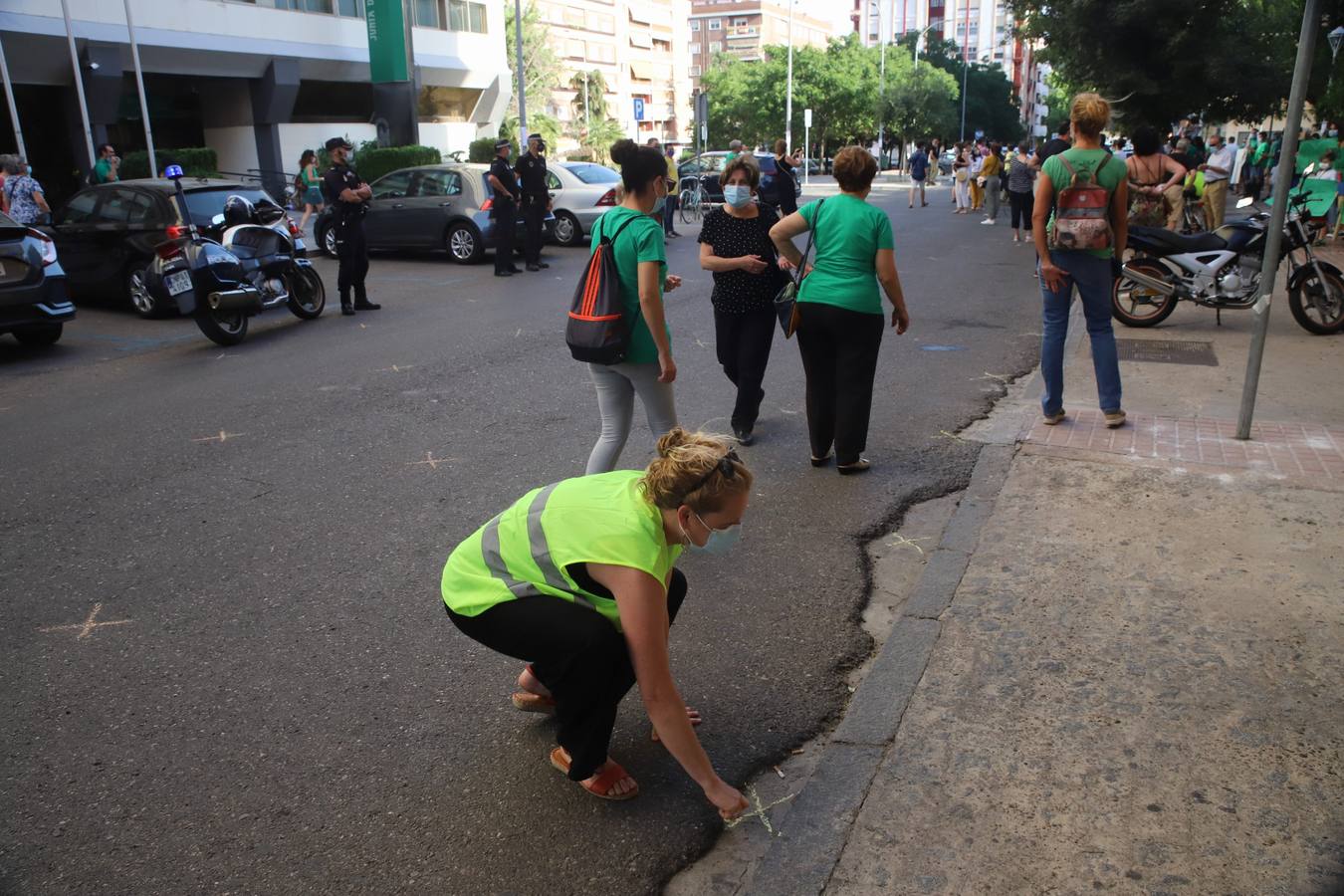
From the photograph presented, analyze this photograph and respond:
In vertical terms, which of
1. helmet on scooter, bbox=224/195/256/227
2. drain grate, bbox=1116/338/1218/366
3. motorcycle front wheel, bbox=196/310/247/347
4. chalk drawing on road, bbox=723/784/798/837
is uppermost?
helmet on scooter, bbox=224/195/256/227

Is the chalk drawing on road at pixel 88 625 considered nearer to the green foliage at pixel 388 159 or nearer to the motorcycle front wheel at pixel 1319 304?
the motorcycle front wheel at pixel 1319 304

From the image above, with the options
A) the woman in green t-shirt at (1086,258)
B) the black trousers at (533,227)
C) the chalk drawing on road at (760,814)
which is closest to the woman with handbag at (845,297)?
the woman in green t-shirt at (1086,258)

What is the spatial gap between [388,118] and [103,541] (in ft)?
105

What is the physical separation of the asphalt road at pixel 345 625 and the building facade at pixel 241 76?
903 inches

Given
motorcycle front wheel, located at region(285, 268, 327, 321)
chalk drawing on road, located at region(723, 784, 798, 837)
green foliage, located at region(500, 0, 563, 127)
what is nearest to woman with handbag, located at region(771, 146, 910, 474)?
chalk drawing on road, located at region(723, 784, 798, 837)

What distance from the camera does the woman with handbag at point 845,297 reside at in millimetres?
5406

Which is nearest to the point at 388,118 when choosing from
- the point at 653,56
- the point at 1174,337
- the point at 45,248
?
the point at 45,248

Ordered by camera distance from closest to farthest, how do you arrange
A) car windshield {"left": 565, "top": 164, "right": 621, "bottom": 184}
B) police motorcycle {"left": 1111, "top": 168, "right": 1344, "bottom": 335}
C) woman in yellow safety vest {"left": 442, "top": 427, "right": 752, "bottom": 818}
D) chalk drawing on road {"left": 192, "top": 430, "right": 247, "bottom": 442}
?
woman in yellow safety vest {"left": 442, "top": 427, "right": 752, "bottom": 818} → chalk drawing on road {"left": 192, "top": 430, "right": 247, "bottom": 442} → police motorcycle {"left": 1111, "top": 168, "right": 1344, "bottom": 335} → car windshield {"left": 565, "top": 164, "right": 621, "bottom": 184}

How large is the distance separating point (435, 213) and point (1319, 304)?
12.1m

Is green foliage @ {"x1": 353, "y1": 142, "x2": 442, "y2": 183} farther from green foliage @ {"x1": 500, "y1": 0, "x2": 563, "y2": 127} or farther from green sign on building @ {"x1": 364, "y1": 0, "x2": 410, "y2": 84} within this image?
green foliage @ {"x1": 500, "y1": 0, "x2": 563, "y2": 127}

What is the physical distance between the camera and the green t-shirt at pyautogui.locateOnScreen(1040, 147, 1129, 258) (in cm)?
599

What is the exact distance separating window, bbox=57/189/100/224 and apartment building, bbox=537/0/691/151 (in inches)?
2560

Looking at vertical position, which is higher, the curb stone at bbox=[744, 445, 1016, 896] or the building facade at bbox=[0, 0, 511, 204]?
the building facade at bbox=[0, 0, 511, 204]

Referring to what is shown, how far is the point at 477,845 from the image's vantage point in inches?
111
